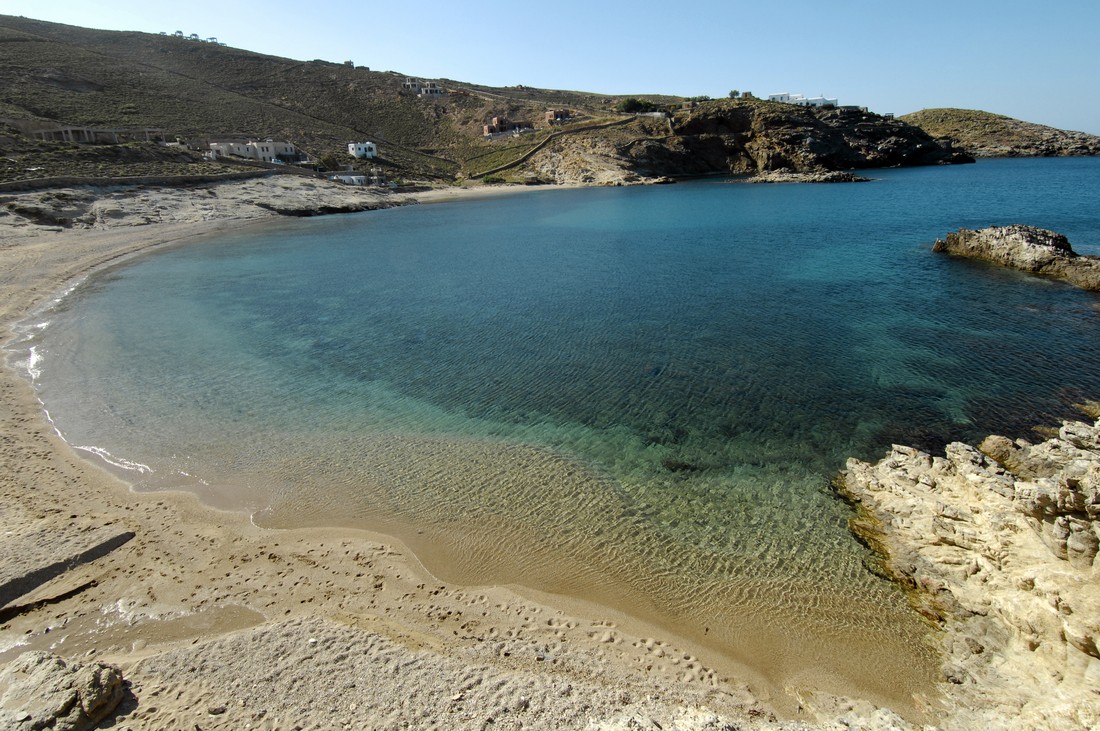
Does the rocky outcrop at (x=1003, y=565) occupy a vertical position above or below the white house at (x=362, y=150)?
below

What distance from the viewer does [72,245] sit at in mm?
41750

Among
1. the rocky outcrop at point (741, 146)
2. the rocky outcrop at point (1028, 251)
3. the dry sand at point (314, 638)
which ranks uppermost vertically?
the rocky outcrop at point (741, 146)

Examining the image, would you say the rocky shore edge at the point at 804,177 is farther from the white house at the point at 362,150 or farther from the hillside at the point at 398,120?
the white house at the point at 362,150

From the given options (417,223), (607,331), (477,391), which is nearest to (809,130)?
(417,223)

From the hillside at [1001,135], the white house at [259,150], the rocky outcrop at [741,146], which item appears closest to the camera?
the white house at [259,150]

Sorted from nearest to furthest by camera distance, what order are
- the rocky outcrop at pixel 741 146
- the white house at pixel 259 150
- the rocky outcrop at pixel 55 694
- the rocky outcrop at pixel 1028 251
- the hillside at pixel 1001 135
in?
the rocky outcrop at pixel 55 694
the rocky outcrop at pixel 1028 251
the white house at pixel 259 150
the rocky outcrop at pixel 741 146
the hillside at pixel 1001 135

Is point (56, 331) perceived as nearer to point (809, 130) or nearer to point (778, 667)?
point (778, 667)

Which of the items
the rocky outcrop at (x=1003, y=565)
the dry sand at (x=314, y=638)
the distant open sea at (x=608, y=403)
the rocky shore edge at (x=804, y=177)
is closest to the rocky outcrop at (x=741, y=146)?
the rocky shore edge at (x=804, y=177)

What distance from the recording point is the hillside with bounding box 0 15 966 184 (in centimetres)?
8638

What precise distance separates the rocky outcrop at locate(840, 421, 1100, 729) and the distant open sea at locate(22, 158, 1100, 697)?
689mm

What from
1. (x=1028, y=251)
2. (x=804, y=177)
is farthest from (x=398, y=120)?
(x=1028, y=251)

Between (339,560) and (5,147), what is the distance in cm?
7250

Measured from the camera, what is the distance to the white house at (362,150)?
97000 mm

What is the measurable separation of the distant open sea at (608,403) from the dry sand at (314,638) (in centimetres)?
72
